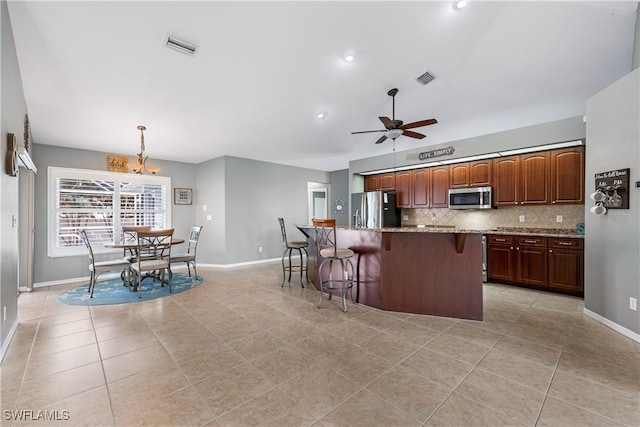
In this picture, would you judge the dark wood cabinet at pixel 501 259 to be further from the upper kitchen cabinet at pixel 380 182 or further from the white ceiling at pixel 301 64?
the upper kitchen cabinet at pixel 380 182

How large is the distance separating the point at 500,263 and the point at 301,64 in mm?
4322

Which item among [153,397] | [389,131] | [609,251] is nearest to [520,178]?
[609,251]

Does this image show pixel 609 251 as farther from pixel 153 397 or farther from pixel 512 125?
pixel 153 397

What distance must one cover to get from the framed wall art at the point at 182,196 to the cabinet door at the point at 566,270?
7078 mm

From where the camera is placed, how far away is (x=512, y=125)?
171 inches

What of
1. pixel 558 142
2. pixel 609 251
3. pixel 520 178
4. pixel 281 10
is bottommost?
pixel 609 251

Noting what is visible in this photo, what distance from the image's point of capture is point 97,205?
5316mm

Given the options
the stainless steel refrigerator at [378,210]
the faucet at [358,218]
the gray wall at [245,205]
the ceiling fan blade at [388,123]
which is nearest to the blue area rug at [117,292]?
the gray wall at [245,205]

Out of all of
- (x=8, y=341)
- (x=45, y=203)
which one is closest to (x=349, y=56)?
(x=8, y=341)

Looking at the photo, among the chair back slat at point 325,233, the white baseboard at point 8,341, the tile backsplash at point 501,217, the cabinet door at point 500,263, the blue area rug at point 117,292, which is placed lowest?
the blue area rug at point 117,292

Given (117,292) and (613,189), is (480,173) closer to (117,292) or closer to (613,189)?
(613,189)

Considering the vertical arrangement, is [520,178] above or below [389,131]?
below

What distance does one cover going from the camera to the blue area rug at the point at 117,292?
3.78 m

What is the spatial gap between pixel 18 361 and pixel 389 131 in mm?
4296
